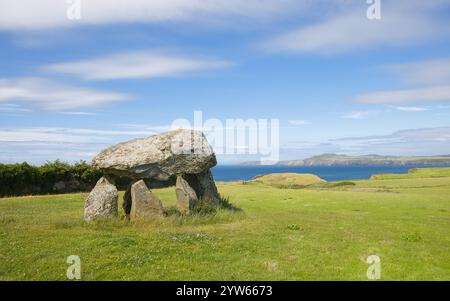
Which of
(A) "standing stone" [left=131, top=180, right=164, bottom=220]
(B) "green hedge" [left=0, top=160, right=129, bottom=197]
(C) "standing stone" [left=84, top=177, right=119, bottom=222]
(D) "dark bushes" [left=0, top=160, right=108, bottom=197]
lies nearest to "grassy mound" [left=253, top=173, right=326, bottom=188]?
(B) "green hedge" [left=0, top=160, right=129, bottom=197]

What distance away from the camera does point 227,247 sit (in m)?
17.0

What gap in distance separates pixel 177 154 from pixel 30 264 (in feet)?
37.8

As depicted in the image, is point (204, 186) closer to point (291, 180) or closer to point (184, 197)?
point (184, 197)

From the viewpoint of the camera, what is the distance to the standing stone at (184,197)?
24625 millimetres

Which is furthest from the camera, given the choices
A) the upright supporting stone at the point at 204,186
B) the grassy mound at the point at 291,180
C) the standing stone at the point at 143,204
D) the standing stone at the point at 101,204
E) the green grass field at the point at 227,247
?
the grassy mound at the point at 291,180

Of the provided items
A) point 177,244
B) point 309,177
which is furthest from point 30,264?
point 309,177

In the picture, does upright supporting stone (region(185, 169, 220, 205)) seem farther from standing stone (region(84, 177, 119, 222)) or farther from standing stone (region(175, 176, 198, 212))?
standing stone (region(84, 177, 119, 222))

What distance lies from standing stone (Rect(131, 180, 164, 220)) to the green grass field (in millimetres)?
1167

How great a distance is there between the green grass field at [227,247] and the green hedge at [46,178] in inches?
618

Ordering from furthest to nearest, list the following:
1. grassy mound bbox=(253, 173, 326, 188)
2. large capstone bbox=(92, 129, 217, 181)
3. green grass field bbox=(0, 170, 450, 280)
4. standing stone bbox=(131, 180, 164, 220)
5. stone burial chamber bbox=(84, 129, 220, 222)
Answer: grassy mound bbox=(253, 173, 326, 188) < large capstone bbox=(92, 129, 217, 181) < stone burial chamber bbox=(84, 129, 220, 222) < standing stone bbox=(131, 180, 164, 220) < green grass field bbox=(0, 170, 450, 280)

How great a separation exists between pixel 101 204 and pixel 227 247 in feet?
28.5

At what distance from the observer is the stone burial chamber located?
22797mm

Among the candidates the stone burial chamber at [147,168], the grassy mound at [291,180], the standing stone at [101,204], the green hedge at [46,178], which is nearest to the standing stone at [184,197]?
the stone burial chamber at [147,168]

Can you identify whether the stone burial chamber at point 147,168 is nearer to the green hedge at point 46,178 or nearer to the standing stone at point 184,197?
the standing stone at point 184,197
